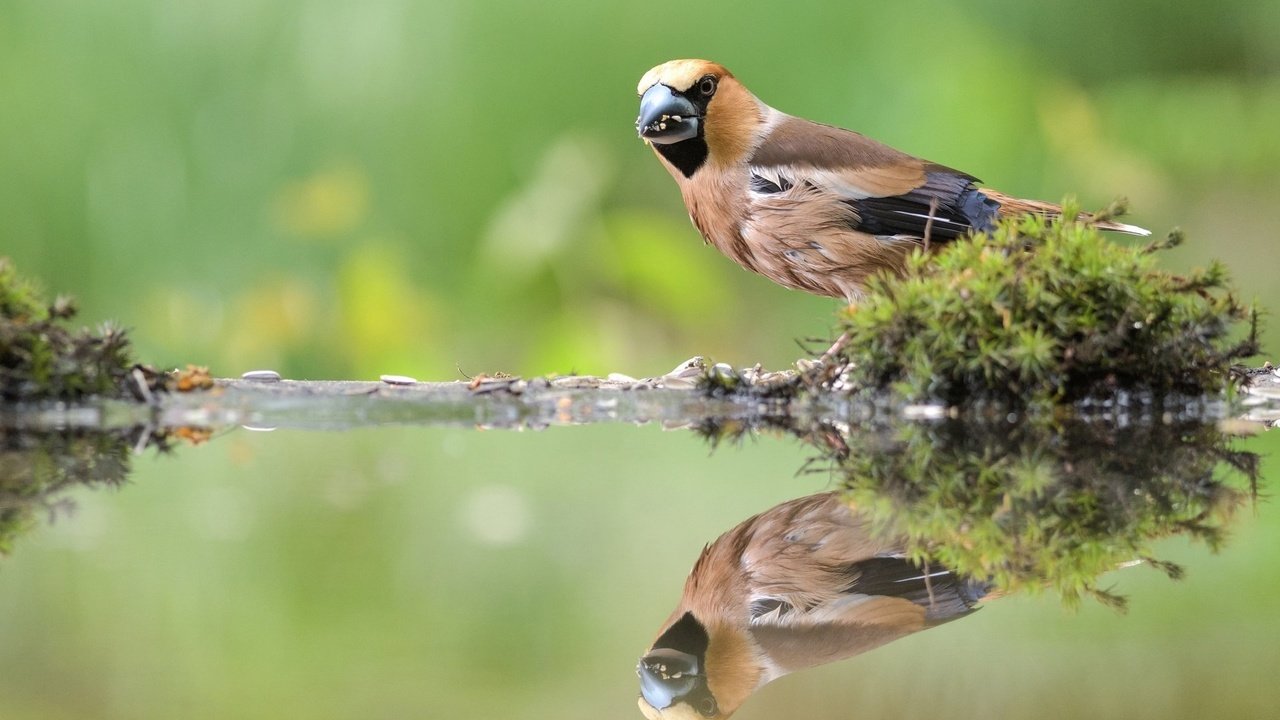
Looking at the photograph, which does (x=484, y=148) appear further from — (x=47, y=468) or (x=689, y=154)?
(x=47, y=468)

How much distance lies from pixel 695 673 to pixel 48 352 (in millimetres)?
2267

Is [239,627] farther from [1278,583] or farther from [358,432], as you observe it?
[358,432]

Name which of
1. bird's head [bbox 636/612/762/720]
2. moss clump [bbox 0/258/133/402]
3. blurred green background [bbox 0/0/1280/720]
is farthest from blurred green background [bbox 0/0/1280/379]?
bird's head [bbox 636/612/762/720]

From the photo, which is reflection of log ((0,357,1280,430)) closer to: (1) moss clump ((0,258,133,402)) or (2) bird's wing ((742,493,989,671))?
(1) moss clump ((0,258,133,402))

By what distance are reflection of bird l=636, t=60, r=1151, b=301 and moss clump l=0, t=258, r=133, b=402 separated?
2114mm

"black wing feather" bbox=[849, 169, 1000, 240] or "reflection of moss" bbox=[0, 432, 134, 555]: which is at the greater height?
"black wing feather" bbox=[849, 169, 1000, 240]

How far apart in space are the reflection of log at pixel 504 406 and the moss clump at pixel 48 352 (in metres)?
0.05

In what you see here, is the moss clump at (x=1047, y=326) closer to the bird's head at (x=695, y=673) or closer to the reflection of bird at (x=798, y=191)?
the reflection of bird at (x=798, y=191)

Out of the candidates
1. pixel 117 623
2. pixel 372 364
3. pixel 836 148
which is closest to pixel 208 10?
pixel 372 364

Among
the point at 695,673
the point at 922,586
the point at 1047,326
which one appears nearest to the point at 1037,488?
the point at 922,586

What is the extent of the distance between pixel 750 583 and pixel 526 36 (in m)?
7.06

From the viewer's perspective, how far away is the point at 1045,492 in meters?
2.46

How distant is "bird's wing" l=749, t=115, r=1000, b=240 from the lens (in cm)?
475

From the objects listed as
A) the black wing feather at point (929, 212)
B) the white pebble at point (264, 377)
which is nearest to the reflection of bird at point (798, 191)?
the black wing feather at point (929, 212)
